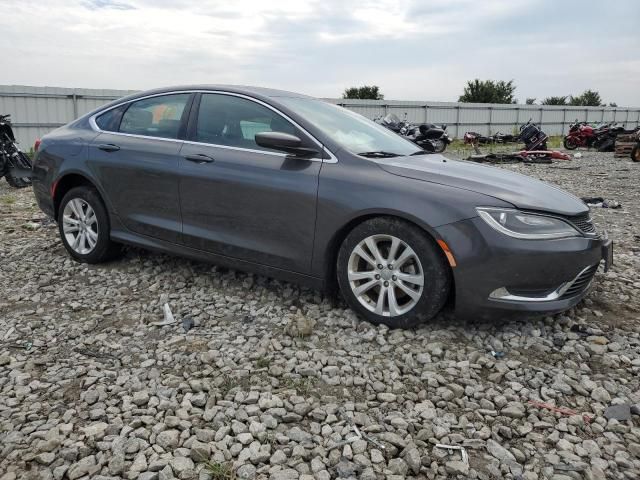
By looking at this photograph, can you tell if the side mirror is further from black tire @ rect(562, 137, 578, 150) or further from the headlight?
black tire @ rect(562, 137, 578, 150)

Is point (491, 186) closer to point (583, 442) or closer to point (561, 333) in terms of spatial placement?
point (561, 333)

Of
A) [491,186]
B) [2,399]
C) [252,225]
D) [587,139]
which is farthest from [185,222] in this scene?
[587,139]

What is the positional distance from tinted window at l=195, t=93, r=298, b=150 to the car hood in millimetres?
824

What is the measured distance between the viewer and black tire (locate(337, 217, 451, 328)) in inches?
124

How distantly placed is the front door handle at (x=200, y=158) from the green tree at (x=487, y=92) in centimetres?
4744

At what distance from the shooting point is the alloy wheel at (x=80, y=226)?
4.66m

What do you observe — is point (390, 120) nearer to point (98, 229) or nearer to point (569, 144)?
point (569, 144)

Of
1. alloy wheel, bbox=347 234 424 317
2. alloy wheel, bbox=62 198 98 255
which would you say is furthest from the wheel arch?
alloy wheel, bbox=347 234 424 317

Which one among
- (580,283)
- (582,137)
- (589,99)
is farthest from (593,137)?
(589,99)

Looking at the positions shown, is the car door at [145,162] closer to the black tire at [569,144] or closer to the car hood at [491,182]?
the car hood at [491,182]

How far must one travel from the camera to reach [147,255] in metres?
4.98

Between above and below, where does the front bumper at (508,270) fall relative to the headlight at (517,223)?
below

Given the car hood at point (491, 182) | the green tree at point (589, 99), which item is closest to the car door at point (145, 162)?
the car hood at point (491, 182)

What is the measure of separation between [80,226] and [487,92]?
157ft
